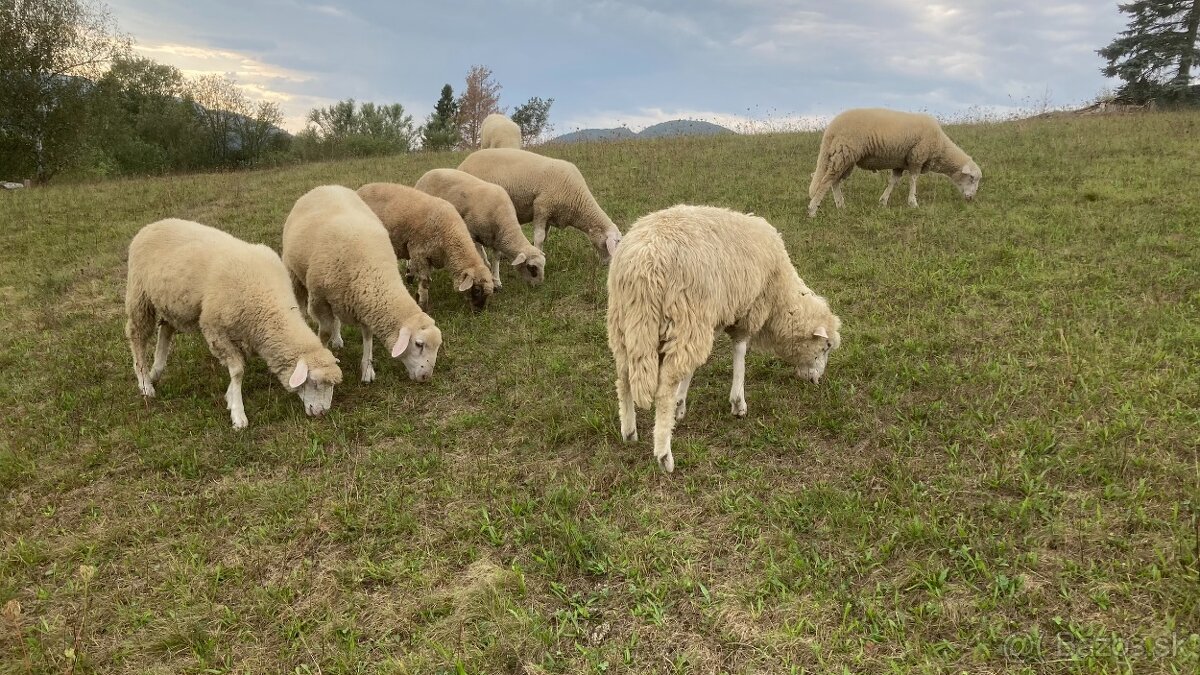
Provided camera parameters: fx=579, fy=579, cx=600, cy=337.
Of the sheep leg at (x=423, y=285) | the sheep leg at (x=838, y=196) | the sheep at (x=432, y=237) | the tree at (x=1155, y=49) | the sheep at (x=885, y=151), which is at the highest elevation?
the tree at (x=1155, y=49)

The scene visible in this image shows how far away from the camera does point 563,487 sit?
4531mm

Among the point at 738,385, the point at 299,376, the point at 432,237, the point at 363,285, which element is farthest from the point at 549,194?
the point at 738,385

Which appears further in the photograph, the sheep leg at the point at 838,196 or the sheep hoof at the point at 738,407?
the sheep leg at the point at 838,196

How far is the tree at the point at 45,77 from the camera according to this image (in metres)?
24.5

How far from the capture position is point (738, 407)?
18.0 feet

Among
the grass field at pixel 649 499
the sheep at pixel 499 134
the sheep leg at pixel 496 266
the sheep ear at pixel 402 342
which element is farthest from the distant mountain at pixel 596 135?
the sheep ear at pixel 402 342

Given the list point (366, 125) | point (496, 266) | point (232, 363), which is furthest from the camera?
point (366, 125)

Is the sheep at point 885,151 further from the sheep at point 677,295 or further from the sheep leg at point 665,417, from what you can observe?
the sheep leg at point 665,417

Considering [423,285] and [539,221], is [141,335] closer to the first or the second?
[423,285]

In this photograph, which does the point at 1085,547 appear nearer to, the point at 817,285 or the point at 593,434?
the point at 593,434

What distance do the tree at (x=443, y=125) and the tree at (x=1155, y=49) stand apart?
36.4 metres

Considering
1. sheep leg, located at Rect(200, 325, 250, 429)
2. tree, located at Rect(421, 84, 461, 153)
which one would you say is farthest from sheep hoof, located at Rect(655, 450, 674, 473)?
tree, located at Rect(421, 84, 461, 153)

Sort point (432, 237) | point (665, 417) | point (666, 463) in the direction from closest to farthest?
point (665, 417)
point (666, 463)
point (432, 237)

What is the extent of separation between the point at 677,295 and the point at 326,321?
16.4ft
